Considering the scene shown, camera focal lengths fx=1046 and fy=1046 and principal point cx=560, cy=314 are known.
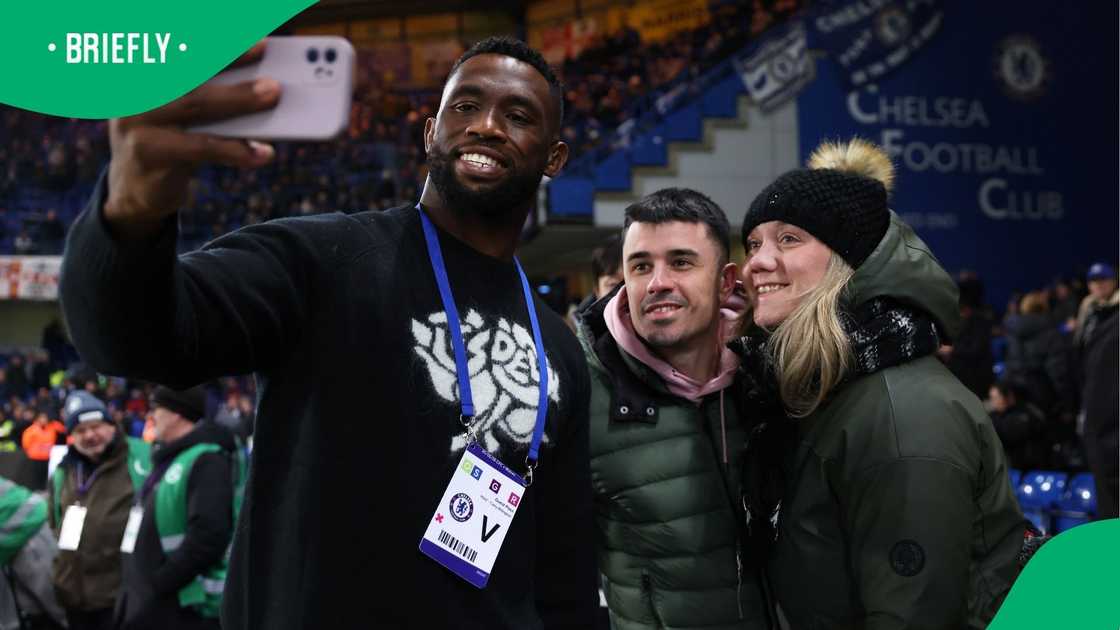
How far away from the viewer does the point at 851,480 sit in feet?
6.59

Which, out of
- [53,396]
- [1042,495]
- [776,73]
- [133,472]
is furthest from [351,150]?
[1042,495]

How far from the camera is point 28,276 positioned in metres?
20.8

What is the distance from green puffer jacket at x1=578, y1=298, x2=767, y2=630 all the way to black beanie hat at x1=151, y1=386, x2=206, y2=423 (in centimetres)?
286

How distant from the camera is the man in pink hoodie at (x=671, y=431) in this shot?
2361 millimetres

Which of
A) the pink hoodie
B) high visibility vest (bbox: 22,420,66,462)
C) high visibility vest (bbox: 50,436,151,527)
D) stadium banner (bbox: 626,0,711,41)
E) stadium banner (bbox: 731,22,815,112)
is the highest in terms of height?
stadium banner (bbox: 626,0,711,41)

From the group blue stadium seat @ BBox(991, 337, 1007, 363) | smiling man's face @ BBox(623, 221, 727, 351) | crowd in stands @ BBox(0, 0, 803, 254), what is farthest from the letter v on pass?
crowd in stands @ BBox(0, 0, 803, 254)

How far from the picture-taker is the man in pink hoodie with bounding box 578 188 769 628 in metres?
2.36

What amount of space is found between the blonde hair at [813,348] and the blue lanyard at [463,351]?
548mm

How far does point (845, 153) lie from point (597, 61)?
63.7ft

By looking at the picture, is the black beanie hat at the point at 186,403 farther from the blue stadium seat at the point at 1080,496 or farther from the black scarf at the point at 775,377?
the blue stadium seat at the point at 1080,496

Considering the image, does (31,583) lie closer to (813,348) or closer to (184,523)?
(184,523)

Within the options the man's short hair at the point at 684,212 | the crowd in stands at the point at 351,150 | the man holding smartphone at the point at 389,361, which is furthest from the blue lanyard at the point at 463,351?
the crowd in stands at the point at 351,150

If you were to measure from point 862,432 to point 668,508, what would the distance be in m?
0.54

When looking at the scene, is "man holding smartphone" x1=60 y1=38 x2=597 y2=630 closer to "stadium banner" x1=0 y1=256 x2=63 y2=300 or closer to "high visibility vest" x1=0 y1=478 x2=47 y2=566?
"high visibility vest" x1=0 y1=478 x2=47 y2=566
